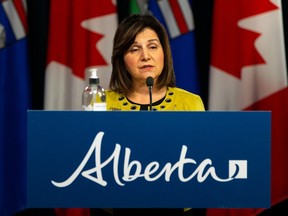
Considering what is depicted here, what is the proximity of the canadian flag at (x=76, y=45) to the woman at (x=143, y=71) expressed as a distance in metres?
1.31

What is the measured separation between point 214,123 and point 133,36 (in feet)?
2.13

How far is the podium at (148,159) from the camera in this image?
147cm

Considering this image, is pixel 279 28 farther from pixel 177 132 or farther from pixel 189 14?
pixel 177 132

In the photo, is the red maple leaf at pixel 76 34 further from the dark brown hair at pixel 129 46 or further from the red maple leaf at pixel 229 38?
the dark brown hair at pixel 129 46

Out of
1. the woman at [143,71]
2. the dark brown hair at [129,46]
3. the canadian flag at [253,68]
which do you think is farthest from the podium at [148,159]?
the canadian flag at [253,68]

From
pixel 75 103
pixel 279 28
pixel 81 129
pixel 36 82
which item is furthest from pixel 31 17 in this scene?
pixel 81 129

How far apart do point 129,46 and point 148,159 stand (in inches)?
26.1

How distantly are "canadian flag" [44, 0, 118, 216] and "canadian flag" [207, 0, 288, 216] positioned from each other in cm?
69

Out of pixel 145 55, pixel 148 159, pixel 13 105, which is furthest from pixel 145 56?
pixel 13 105

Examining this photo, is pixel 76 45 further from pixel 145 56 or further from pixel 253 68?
pixel 145 56

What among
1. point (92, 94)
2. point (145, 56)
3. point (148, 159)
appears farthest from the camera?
point (145, 56)

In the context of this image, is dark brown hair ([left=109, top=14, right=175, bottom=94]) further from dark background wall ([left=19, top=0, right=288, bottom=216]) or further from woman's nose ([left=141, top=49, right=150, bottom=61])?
dark background wall ([left=19, top=0, right=288, bottom=216])

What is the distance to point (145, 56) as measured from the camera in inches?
78.0

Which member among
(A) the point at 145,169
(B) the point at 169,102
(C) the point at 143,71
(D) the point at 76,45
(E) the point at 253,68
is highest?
(D) the point at 76,45
